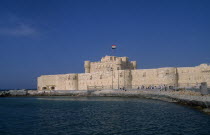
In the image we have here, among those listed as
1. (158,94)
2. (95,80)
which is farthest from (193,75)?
(95,80)

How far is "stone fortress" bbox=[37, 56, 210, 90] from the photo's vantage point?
3008 centimetres

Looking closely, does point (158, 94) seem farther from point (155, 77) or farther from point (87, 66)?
point (87, 66)

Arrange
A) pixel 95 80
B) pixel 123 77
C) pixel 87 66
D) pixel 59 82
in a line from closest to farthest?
pixel 123 77, pixel 95 80, pixel 59 82, pixel 87 66

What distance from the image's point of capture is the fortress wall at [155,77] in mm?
31188

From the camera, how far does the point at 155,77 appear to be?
3300 cm

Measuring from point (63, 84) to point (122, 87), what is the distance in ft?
44.7

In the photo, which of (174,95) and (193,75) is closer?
(174,95)

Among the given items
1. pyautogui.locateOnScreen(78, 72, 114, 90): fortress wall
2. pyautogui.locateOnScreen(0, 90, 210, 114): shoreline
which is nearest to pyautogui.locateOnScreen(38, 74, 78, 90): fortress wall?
pyautogui.locateOnScreen(78, 72, 114, 90): fortress wall

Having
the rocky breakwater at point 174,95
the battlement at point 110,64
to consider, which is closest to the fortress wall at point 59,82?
the battlement at point 110,64

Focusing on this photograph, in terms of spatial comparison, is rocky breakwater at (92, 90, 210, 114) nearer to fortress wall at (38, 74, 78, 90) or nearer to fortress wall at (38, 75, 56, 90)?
fortress wall at (38, 74, 78, 90)

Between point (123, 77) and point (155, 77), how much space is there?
5.11m

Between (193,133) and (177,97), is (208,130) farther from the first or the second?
(177,97)

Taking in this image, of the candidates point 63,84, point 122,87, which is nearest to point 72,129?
point 122,87

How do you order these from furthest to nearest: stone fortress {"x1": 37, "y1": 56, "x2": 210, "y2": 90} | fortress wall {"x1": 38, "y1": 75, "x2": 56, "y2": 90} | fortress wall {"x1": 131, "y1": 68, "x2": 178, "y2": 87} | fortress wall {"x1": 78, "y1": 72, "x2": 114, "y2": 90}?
1. fortress wall {"x1": 38, "y1": 75, "x2": 56, "y2": 90}
2. fortress wall {"x1": 78, "y1": 72, "x2": 114, "y2": 90}
3. fortress wall {"x1": 131, "y1": 68, "x2": 178, "y2": 87}
4. stone fortress {"x1": 37, "y1": 56, "x2": 210, "y2": 90}
